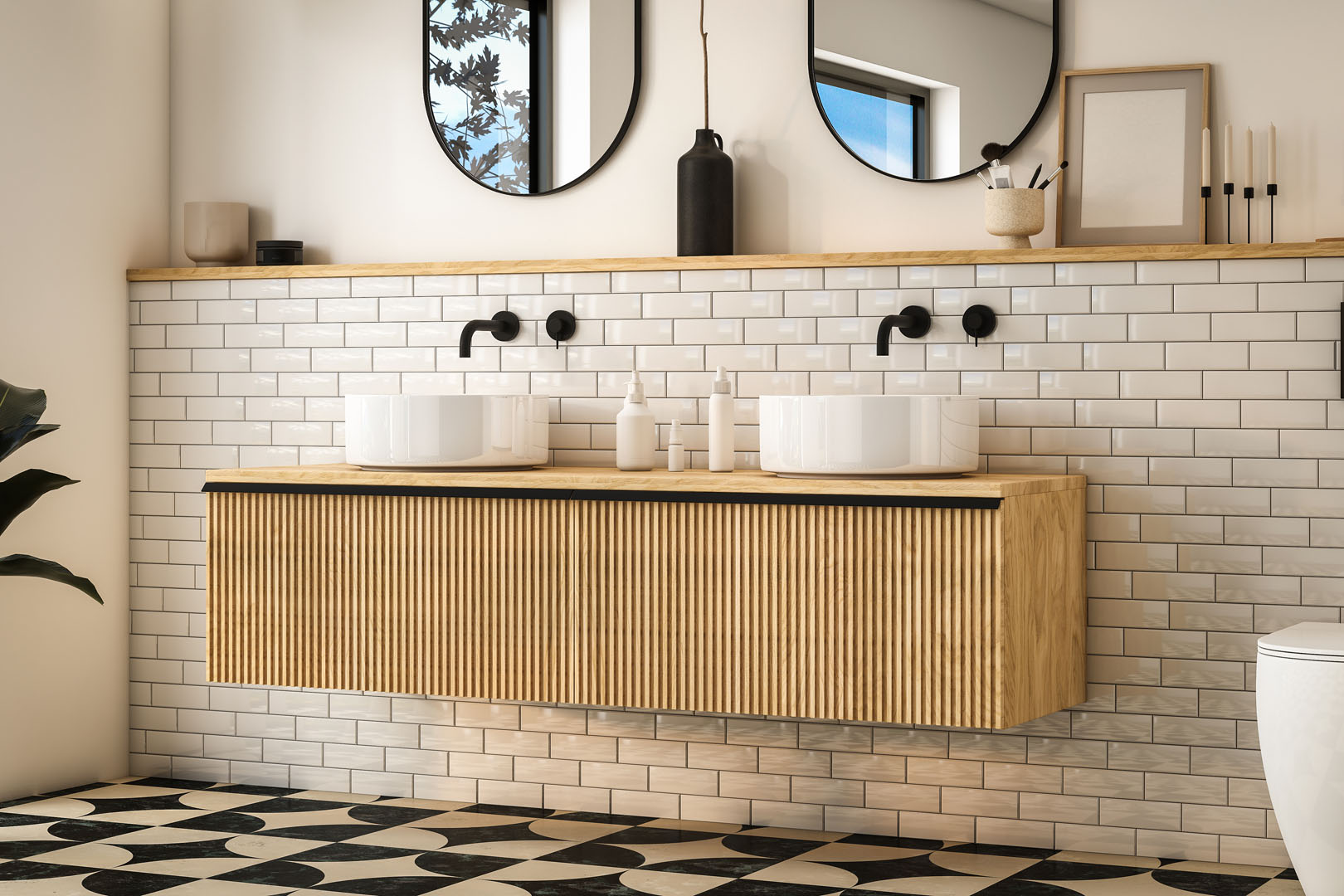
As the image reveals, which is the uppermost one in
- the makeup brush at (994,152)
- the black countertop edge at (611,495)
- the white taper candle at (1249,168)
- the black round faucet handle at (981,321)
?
the makeup brush at (994,152)

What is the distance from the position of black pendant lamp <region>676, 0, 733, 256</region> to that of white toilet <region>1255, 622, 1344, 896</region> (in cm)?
157

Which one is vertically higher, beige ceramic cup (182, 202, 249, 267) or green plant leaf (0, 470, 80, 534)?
beige ceramic cup (182, 202, 249, 267)

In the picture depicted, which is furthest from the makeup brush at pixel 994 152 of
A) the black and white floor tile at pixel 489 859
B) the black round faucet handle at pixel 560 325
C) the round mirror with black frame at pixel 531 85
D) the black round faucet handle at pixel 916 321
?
the black and white floor tile at pixel 489 859

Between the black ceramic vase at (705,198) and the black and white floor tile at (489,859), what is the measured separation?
142cm

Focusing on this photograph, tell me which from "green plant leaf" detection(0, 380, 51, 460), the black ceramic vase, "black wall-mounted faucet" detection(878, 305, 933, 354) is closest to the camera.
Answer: "green plant leaf" detection(0, 380, 51, 460)

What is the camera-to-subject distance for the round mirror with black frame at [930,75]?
332 cm

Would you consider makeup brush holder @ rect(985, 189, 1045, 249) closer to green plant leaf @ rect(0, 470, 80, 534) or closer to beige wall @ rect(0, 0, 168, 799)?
green plant leaf @ rect(0, 470, 80, 534)

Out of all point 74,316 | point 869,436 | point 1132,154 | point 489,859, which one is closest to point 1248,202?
point 1132,154

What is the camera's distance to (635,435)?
3256 millimetres

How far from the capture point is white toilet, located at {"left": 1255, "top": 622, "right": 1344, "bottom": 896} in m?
2.54

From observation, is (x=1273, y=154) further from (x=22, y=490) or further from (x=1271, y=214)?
(x=22, y=490)

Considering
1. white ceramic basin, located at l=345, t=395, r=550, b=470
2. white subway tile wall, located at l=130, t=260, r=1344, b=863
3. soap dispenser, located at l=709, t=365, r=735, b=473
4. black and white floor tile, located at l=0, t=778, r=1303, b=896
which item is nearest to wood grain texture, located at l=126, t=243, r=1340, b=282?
white subway tile wall, located at l=130, t=260, r=1344, b=863

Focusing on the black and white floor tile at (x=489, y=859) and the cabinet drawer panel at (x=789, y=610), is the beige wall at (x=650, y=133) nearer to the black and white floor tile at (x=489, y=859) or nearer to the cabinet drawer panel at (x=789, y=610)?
the cabinet drawer panel at (x=789, y=610)

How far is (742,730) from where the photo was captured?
3430mm
